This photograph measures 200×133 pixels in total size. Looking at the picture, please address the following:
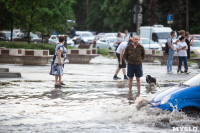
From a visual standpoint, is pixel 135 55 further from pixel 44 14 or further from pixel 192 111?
pixel 44 14

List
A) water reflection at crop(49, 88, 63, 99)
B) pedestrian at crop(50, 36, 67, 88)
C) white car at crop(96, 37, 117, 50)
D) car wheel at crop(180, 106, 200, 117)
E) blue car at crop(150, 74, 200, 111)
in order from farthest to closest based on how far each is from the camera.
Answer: white car at crop(96, 37, 117, 50), pedestrian at crop(50, 36, 67, 88), water reflection at crop(49, 88, 63, 99), car wheel at crop(180, 106, 200, 117), blue car at crop(150, 74, 200, 111)

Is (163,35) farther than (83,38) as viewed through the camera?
No

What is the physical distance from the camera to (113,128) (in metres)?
9.12

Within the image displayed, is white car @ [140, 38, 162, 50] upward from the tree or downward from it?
downward

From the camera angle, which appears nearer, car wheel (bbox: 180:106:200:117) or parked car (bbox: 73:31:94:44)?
car wheel (bbox: 180:106:200:117)

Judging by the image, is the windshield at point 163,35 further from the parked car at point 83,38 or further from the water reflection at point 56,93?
the water reflection at point 56,93

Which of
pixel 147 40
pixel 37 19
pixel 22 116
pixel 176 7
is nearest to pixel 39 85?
pixel 22 116

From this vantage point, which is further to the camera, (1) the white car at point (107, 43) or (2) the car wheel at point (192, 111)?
(1) the white car at point (107, 43)

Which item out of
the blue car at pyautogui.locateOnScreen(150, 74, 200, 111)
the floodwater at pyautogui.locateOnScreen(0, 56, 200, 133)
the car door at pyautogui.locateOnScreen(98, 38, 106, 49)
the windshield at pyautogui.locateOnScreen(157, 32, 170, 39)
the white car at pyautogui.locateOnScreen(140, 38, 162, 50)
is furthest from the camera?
the car door at pyautogui.locateOnScreen(98, 38, 106, 49)

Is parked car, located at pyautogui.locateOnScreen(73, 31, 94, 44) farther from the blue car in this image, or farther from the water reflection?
the blue car

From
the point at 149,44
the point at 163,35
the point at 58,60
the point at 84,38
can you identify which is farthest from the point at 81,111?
the point at 84,38

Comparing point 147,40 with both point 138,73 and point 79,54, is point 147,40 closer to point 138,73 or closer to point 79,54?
point 79,54

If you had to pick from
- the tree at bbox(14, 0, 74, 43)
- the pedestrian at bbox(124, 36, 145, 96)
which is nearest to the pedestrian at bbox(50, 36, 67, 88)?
the pedestrian at bbox(124, 36, 145, 96)

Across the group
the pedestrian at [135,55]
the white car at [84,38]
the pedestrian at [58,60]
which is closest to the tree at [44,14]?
the pedestrian at [58,60]
